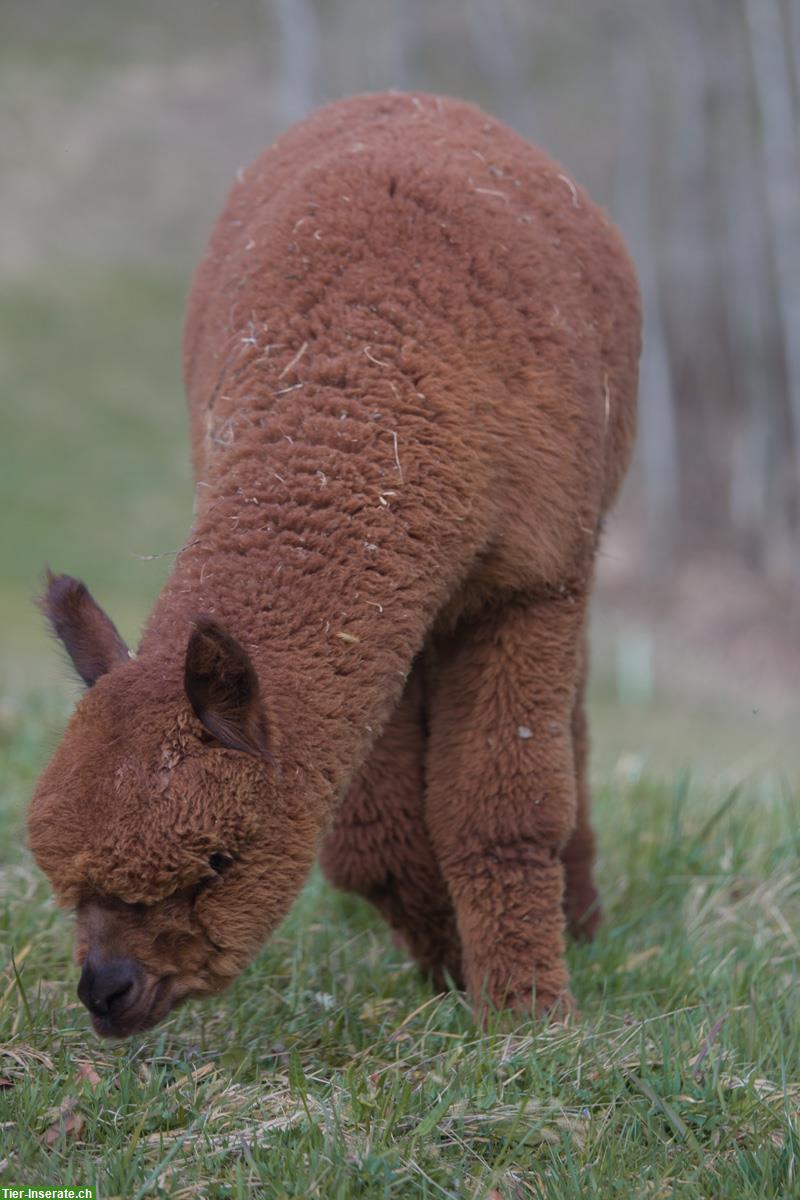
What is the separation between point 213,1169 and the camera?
2785mm

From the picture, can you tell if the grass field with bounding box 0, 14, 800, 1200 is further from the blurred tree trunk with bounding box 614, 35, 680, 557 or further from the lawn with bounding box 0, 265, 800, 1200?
the blurred tree trunk with bounding box 614, 35, 680, 557

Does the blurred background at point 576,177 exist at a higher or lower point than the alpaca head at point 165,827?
higher

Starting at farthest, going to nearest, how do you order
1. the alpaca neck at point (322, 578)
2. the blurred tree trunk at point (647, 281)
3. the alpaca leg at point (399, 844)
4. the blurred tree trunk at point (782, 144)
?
the blurred tree trunk at point (647, 281), the blurred tree trunk at point (782, 144), the alpaca leg at point (399, 844), the alpaca neck at point (322, 578)

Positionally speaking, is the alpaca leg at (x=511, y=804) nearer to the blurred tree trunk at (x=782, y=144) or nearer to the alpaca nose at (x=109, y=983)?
the alpaca nose at (x=109, y=983)

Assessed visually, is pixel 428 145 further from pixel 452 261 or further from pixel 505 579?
pixel 505 579

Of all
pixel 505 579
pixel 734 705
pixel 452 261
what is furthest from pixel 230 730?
pixel 734 705

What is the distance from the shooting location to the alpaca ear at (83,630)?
3.09 metres

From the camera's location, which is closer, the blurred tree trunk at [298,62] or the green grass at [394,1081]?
the green grass at [394,1081]

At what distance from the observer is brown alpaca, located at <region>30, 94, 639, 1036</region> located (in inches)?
113

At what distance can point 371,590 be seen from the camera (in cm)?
325

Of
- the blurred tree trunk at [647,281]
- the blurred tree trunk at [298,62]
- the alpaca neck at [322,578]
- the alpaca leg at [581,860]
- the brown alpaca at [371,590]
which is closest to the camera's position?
the brown alpaca at [371,590]

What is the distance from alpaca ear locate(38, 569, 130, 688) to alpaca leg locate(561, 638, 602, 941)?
2.20 metres

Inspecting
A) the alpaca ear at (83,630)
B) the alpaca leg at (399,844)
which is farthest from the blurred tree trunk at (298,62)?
the alpaca ear at (83,630)

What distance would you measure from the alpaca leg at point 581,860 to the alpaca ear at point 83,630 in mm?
2197
